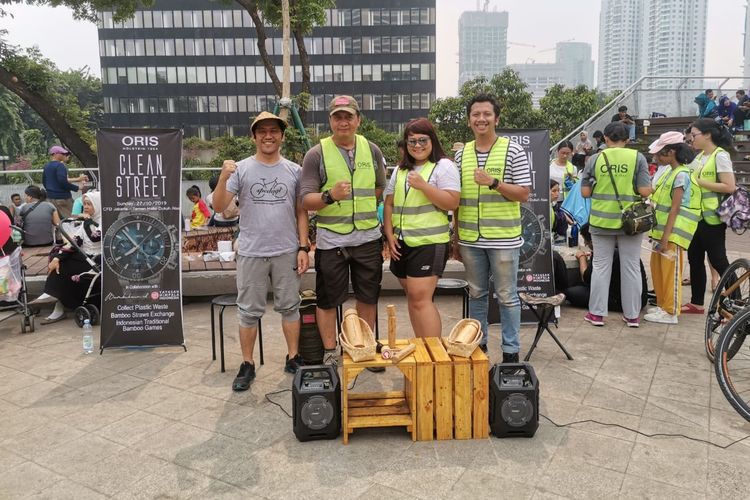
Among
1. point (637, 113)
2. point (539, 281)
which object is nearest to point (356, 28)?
point (637, 113)

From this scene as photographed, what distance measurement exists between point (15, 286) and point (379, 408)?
400cm

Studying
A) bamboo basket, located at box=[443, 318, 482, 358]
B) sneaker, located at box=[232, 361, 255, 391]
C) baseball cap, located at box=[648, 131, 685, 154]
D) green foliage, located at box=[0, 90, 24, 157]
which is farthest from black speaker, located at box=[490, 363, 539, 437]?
green foliage, located at box=[0, 90, 24, 157]

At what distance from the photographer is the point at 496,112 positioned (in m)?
3.90

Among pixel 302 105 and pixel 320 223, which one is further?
pixel 302 105

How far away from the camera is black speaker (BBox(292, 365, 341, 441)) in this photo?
3113 millimetres

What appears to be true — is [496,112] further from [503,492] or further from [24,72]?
[24,72]

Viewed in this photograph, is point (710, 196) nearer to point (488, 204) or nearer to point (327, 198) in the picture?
point (488, 204)

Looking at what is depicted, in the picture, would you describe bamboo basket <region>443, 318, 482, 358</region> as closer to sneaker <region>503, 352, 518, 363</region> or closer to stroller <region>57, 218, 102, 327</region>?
sneaker <region>503, 352, 518, 363</region>

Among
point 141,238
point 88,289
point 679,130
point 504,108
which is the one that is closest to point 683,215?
point 141,238

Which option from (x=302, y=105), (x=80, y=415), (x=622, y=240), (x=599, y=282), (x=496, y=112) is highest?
(x=302, y=105)

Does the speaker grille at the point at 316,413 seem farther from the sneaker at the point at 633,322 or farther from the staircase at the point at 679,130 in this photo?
the staircase at the point at 679,130

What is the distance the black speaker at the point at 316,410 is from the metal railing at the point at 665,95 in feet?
44.8

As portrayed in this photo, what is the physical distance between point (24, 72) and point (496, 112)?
47.8 ft

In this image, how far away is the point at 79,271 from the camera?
579 cm
